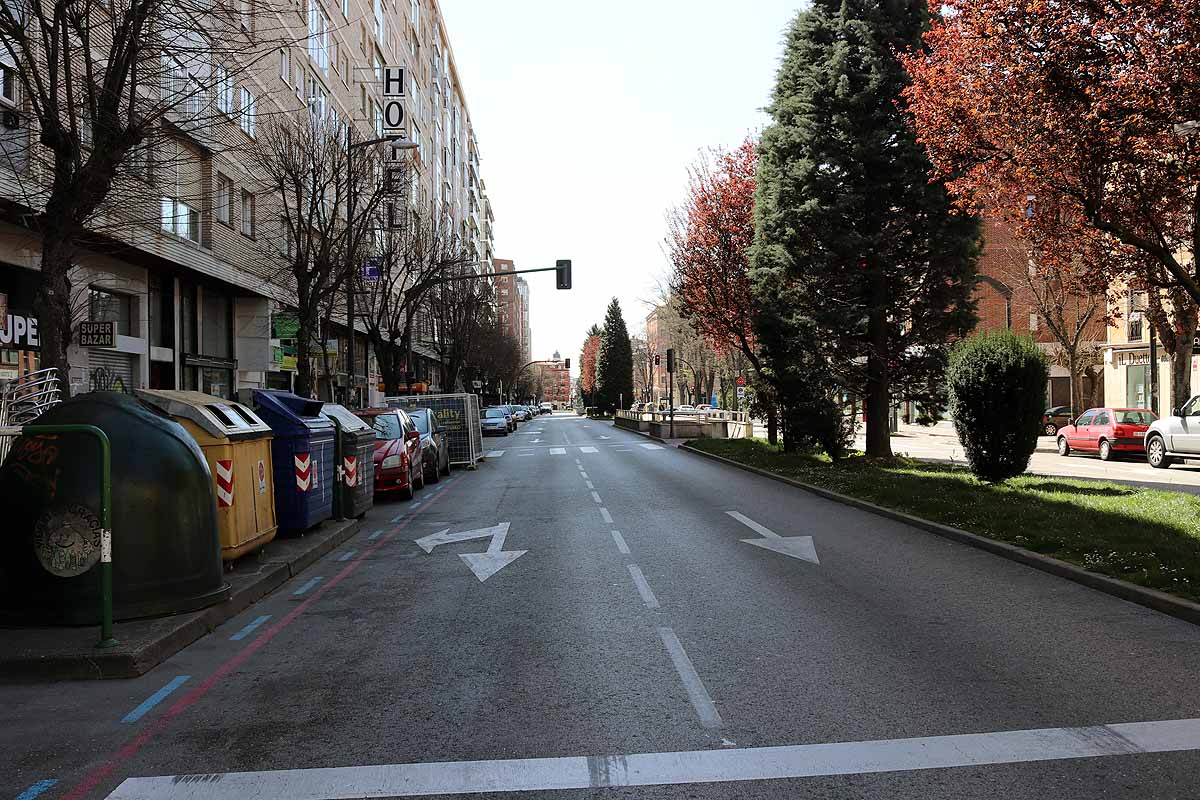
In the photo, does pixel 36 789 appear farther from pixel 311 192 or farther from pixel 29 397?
pixel 311 192

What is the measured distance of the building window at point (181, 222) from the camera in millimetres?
20297

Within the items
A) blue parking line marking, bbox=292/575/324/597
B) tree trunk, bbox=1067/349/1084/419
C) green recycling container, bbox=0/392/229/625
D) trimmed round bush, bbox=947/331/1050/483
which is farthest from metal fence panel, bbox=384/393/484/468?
tree trunk, bbox=1067/349/1084/419

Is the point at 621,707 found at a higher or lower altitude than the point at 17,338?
lower

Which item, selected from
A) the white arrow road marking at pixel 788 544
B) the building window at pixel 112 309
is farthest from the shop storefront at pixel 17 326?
the white arrow road marking at pixel 788 544

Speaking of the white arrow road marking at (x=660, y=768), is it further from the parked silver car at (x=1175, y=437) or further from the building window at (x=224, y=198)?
the building window at (x=224, y=198)

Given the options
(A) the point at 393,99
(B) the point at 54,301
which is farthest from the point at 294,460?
(A) the point at 393,99

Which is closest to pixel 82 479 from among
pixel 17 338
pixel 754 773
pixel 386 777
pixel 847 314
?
pixel 386 777

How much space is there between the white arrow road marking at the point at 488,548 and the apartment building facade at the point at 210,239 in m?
5.10

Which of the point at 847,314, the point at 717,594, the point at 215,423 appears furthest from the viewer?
the point at 847,314

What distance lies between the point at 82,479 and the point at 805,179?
57.2ft

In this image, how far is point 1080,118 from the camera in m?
10.1

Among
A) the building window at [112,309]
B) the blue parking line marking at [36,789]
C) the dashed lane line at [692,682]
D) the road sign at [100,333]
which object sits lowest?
the dashed lane line at [692,682]

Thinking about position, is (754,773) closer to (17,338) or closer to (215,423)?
(215,423)

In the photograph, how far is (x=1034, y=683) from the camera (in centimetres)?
527
